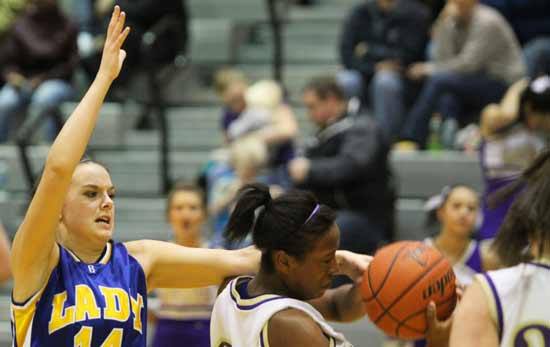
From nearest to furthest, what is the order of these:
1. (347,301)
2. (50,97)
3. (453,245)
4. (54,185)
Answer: (54,185) → (347,301) → (453,245) → (50,97)

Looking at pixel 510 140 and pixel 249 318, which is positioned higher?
pixel 249 318

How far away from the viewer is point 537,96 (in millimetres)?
6926

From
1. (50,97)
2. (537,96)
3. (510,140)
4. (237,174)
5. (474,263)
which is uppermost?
(537,96)

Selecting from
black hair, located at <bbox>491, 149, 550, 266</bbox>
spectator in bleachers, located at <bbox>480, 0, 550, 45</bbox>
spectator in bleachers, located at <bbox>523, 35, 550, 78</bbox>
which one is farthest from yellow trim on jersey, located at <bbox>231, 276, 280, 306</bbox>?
spectator in bleachers, located at <bbox>480, 0, 550, 45</bbox>

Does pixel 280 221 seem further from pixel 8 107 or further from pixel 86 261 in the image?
pixel 8 107

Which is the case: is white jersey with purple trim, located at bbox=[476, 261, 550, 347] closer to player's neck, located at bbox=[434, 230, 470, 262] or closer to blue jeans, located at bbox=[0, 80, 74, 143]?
player's neck, located at bbox=[434, 230, 470, 262]

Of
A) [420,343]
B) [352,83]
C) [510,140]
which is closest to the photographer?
[420,343]

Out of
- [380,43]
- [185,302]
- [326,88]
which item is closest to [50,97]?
[380,43]

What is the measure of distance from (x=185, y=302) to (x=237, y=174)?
1.44 meters

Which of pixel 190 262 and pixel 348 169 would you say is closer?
pixel 190 262

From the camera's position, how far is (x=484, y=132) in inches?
306

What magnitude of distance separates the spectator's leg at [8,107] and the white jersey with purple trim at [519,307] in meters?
7.28

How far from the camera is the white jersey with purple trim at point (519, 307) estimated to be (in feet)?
12.0

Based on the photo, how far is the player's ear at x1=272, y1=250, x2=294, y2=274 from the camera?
3.79 metres
